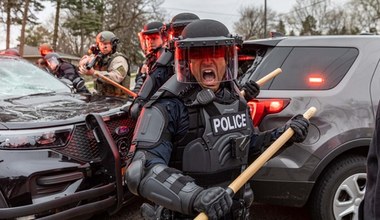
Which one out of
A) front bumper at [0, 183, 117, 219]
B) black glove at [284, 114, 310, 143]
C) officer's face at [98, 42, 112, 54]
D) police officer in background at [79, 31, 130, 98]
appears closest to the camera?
black glove at [284, 114, 310, 143]

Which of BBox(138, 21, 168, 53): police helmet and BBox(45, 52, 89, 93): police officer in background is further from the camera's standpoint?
BBox(45, 52, 89, 93): police officer in background

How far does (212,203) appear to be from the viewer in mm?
1617

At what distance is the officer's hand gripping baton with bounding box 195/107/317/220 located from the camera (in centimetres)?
189

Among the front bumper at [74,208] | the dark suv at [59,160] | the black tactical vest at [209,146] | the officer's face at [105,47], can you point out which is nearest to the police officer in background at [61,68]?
the officer's face at [105,47]

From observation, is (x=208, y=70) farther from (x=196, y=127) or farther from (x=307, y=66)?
(x=307, y=66)

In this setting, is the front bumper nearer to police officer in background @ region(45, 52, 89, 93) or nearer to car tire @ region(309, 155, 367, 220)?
car tire @ region(309, 155, 367, 220)

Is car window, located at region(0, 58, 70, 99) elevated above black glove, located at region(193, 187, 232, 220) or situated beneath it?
elevated above

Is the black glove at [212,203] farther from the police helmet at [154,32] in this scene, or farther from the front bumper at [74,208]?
the police helmet at [154,32]

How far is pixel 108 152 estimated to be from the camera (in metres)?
3.09

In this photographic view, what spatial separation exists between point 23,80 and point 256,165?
3.19 metres

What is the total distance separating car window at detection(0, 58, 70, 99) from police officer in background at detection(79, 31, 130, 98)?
0.68 metres

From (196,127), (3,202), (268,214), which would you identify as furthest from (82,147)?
(268,214)

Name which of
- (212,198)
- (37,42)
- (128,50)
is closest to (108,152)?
(212,198)

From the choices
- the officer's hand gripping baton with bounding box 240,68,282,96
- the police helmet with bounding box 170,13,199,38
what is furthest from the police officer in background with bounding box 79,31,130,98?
the officer's hand gripping baton with bounding box 240,68,282,96
